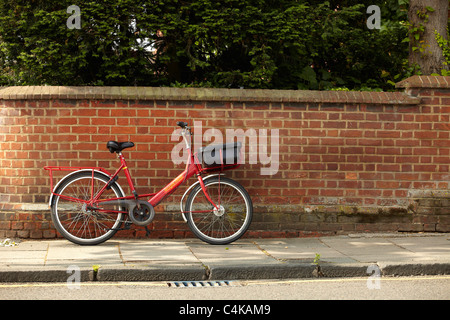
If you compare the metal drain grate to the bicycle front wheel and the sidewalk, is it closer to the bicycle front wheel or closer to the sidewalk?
the sidewalk

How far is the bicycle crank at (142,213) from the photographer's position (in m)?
7.50

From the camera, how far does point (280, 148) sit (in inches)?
325

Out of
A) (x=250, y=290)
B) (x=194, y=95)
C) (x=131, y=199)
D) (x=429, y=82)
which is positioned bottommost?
(x=250, y=290)

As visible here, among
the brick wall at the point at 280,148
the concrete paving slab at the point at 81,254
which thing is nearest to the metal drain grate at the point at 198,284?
the concrete paving slab at the point at 81,254

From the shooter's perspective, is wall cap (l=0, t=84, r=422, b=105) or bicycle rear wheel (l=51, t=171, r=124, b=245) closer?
bicycle rear wheel (l=51, t=171, r=124, b=245)

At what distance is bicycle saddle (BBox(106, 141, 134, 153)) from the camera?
7.53 m

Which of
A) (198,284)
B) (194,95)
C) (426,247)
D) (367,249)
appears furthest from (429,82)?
(198,284)

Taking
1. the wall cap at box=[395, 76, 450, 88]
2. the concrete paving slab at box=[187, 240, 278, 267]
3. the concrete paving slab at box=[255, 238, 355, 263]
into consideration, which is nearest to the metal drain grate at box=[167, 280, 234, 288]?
the concrete paving slab at box=[187, 240, 278, 267]

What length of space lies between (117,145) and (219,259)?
6.33 ft

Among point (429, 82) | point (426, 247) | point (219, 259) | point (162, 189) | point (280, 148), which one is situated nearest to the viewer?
point (219, 259)

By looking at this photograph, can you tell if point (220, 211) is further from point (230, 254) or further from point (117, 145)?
point (117, 145)

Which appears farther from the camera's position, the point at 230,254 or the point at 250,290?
the point at 230,254

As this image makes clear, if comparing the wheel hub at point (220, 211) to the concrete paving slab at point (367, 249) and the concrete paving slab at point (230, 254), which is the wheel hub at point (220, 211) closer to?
the concrete paving slab at point (230, 254)

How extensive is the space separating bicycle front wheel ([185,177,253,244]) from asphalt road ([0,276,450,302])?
1.50 m
